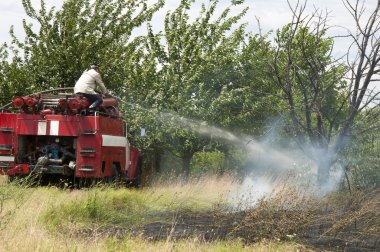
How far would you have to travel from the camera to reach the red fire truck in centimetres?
1422

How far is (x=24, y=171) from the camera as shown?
14430mm

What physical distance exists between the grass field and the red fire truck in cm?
120

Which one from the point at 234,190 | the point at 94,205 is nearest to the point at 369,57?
the point at 234,190

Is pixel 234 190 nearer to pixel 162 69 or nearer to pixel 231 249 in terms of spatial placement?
pixel 162 69

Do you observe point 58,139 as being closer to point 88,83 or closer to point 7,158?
point 7,158

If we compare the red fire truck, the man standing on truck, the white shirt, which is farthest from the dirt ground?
the white shirt

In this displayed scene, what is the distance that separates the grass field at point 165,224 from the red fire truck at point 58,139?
1.20 m

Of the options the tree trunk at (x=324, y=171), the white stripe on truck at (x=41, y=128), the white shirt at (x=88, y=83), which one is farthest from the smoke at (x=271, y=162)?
the white stripe on truck at (x=41, y=128)

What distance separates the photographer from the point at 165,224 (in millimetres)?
10891

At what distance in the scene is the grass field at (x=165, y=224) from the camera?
795 centimetres

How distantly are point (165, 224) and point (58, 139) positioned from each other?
4.75 m

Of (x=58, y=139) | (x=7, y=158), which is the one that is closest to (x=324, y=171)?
(x=58, y=139)

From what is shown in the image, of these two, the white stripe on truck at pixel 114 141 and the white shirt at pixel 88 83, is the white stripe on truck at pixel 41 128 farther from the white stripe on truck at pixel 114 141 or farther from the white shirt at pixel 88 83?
the white stripe on truck at pixel 114 141

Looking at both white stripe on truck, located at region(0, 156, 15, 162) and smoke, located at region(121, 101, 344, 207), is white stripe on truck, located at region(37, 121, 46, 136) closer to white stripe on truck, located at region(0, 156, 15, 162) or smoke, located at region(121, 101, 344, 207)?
white stripe on truck, located at region(0, 156, 15, 162)
